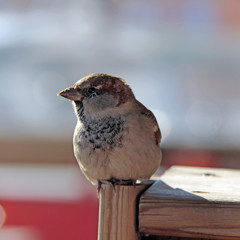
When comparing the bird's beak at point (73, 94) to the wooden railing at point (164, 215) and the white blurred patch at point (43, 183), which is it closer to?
the wooden railing at point (164, 215)

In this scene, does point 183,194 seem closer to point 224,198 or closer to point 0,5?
point 224,198

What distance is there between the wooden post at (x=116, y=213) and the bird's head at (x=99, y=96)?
436mm

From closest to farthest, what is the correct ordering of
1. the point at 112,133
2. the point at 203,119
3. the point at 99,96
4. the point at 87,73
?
the point at 112,133 → the point at 99,96 → the point at 203,119 → the point at 87,73

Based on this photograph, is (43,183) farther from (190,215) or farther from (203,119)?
(190,215)

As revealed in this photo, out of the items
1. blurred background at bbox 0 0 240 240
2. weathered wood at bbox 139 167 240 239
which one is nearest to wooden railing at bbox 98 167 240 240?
weathered wood at bbox 139 167 240 239

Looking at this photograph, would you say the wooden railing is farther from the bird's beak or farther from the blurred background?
the blurred background

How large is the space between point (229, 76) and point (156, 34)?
765mm

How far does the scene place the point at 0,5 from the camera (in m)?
4.90

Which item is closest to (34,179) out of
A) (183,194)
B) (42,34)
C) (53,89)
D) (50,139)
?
(50,139)

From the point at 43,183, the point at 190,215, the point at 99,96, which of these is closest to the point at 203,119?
the point at 43,183

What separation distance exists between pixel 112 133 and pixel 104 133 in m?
0.03

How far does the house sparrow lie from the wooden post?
0.27 m

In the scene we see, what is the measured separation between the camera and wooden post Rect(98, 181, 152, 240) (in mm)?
1241

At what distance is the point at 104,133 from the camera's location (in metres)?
1.56
